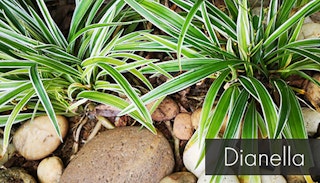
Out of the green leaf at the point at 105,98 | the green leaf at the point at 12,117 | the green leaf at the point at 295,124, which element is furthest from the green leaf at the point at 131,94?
the green leaf at the point at 295,124

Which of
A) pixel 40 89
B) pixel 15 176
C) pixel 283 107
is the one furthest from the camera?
pixel 15 176

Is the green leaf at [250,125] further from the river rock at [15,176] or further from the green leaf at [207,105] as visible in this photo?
the river rock at [15,176]

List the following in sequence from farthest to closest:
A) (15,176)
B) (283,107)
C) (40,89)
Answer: (15,176) → (40,89) → (283,107)

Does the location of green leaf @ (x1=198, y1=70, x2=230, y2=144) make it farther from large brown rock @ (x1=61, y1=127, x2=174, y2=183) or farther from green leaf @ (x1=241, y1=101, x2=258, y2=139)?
large brown rock @ (x1=61, y1=127, x2=174, y2=183)

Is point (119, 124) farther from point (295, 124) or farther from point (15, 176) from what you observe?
point (295, 124)

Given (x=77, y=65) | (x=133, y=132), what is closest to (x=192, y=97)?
(x=133, y=132)

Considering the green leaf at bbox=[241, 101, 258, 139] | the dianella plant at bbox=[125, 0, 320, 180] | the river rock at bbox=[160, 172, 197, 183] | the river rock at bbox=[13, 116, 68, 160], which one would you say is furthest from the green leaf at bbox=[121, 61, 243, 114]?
the river rock at bbox=[13, 116, 68, 160]

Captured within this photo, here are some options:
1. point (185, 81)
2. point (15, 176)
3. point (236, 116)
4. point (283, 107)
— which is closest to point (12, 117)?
point (15, 176)
